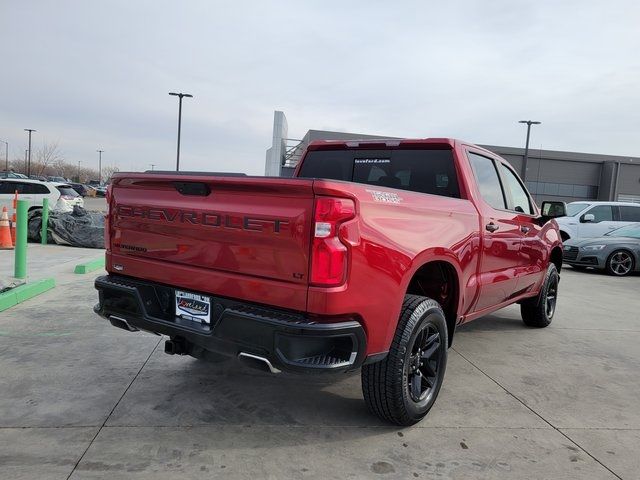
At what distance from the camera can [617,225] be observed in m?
13.5

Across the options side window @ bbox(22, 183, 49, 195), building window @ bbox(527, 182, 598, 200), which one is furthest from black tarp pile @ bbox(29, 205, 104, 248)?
building window @ bbox(527, 182, 598, 200)

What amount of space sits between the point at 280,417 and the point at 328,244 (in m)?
1.47

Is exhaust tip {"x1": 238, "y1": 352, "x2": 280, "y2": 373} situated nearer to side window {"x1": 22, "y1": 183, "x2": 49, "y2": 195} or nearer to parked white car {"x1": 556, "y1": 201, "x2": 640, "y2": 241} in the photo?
parked white car {"x1": 556, "y1": 201, "x2": 640, "y2": 241}

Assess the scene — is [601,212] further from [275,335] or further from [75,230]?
[275,335]

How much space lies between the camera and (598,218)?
14.3 meters

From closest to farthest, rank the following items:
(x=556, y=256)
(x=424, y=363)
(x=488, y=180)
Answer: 1. (x=424, y=363)
2. (x=488, y=180)
3. (x=556, y=256)

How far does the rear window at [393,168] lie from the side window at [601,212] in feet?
39.6

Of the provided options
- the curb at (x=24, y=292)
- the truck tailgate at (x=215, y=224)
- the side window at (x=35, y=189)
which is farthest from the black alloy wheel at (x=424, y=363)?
A: the side window at (x=35, y=189)

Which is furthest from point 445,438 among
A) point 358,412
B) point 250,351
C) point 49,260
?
point 49,260

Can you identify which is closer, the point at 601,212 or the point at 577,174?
the point at 601,212

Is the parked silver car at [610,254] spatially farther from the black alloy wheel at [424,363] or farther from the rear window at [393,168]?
the black alloy wheel at [424,363]

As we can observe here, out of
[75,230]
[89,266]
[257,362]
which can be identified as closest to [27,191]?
[75,230]

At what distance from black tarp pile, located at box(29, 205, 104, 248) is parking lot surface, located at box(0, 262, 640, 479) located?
689cm

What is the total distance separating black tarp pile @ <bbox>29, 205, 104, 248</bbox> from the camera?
11805mm
